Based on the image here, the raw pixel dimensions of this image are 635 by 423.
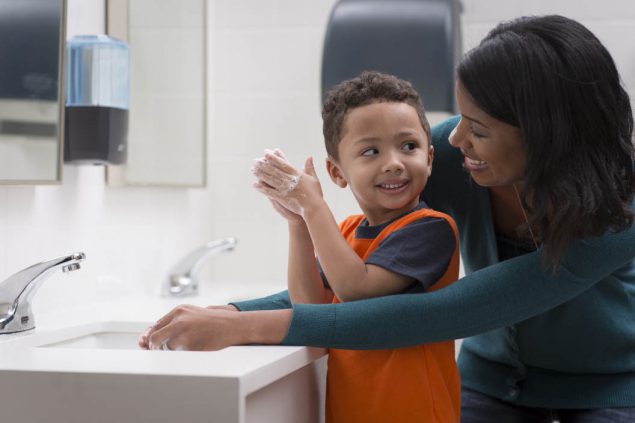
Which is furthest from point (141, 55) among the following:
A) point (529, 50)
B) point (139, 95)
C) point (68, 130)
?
point (529, 50)

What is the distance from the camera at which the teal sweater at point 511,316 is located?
3.90 ft

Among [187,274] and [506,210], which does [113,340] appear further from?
[506,210]

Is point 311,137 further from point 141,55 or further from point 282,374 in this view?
point 282,374

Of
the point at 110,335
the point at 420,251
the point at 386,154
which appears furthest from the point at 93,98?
the point at 420,251

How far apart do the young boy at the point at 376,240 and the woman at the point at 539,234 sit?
0.05 meters

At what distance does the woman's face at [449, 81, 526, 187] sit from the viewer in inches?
50.3

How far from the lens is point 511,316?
124 centimetres

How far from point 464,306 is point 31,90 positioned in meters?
0.86

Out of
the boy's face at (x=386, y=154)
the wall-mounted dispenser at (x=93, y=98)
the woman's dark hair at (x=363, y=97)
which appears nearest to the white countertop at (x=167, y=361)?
the boy's face at (x=386, y=154)

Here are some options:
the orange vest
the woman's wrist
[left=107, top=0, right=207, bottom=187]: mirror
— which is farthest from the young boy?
[left=107, top=0, right=207, bottom=187]: mirror

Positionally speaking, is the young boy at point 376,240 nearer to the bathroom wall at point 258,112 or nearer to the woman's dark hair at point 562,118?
the woman's dark hair at point 562,118

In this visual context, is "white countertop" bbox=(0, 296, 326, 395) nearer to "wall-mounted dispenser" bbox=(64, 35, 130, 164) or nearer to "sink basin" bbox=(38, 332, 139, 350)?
"sink basin" bbox=(38, 332, 139, 350)

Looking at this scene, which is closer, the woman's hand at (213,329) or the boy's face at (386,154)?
the woman's hand at (213,329)

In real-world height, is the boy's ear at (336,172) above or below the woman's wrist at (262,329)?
above
